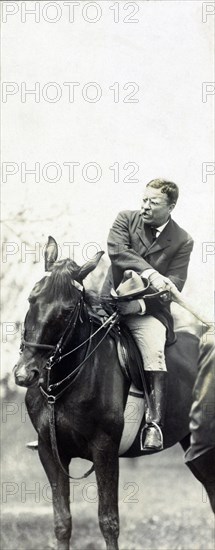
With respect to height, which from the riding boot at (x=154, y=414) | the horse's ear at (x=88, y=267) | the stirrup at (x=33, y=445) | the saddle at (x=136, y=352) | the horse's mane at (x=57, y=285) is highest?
the horse's ear at (x=88, y=267)

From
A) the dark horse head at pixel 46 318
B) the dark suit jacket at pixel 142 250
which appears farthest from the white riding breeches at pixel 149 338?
the dark horse head at pixel 46 318

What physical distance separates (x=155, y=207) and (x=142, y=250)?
0.28 meters

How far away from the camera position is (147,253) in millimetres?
6789

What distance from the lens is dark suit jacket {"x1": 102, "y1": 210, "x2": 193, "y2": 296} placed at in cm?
676

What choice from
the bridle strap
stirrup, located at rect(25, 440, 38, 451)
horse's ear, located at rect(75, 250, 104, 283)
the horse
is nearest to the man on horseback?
the horse

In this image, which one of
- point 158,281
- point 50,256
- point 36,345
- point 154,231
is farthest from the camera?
point 154,231

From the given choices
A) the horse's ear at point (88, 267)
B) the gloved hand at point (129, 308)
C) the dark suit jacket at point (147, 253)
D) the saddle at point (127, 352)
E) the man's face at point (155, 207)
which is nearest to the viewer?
the horse's ear at point (88, 267)

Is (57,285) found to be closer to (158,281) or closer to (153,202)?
(158,281)

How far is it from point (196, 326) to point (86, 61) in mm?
1868

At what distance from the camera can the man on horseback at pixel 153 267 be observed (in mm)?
6430

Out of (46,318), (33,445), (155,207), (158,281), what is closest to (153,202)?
(155,207)

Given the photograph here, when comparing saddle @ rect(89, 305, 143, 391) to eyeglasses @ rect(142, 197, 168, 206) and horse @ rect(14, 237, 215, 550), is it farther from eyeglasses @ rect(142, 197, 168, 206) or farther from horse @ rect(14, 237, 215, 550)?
eyeglasses @ rect(142, 197, 168, 206)

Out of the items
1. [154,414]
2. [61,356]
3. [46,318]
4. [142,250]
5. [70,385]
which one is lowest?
[154,414]

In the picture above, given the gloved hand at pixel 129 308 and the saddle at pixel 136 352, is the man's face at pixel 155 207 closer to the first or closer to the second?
the gloved hand at pixel 129 308
